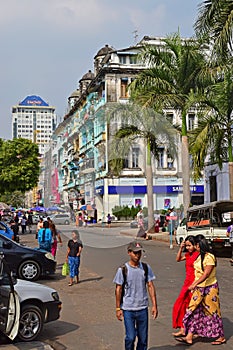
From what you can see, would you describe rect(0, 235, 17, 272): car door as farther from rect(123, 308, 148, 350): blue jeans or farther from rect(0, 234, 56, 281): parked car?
rect(123, 308, 148, 350): blue jeans

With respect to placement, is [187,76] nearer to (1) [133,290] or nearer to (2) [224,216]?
(2) [224,216]

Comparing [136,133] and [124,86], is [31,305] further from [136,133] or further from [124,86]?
[124,86]

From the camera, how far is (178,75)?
83.5ft

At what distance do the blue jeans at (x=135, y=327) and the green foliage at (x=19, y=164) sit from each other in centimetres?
4076

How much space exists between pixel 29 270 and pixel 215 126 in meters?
13.3

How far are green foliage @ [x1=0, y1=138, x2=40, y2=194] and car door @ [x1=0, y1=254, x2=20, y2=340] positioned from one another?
39.6m

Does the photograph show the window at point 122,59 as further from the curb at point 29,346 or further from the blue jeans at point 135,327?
the blue jeans at point 135,327

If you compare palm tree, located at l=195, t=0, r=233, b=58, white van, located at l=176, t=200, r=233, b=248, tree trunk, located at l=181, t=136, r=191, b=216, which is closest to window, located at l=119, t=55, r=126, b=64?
palm tree, located at l=195, t=0, r=233, b=58

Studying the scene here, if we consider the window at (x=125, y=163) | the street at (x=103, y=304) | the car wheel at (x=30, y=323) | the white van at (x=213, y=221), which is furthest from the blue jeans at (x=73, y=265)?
the white van at (x=213, y=221)

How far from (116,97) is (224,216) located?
27.6 ft

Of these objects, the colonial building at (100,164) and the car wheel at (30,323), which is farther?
the colonial building at (100,164)

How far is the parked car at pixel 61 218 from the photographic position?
1752 centimetres

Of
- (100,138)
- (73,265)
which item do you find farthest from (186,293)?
(100,138)

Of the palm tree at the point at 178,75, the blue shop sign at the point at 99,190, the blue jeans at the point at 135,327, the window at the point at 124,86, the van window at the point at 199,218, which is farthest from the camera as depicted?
the palm tree at the point at 178,75
